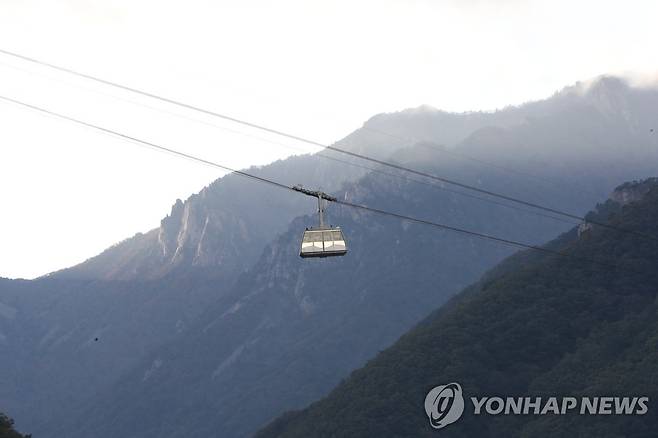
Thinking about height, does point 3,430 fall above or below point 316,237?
below

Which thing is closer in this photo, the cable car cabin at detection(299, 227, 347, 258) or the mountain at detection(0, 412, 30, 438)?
the cable car cabin at detection(299, 227, 347, 258)

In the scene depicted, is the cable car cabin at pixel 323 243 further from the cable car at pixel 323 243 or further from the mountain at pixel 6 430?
the mountain at pixel 6 430

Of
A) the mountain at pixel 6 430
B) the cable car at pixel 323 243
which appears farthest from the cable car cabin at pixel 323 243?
the mountain at pixel 6 430

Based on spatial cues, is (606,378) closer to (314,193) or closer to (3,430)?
(3,430)

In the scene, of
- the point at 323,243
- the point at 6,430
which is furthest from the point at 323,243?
the point at 6,430

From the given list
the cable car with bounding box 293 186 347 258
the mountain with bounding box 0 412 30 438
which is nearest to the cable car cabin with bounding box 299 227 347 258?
the cable car with bounding box 293 186 347 258

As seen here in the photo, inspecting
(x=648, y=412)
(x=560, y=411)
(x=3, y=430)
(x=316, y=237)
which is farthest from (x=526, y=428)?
(x=316, y=237)

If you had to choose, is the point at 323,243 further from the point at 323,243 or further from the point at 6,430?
the point at 6,430

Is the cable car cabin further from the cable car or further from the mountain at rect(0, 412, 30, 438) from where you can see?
the mountain at rect(0, 412, 30, 438)
